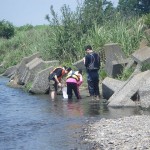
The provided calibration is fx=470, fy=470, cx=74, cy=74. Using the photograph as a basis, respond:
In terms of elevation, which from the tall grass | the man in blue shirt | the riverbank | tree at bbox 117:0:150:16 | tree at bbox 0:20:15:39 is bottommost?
the riverbank

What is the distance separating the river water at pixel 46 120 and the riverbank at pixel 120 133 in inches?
13.5

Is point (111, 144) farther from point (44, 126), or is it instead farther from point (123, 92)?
point (123, 92)

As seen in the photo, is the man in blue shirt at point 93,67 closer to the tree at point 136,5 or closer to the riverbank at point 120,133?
the riverbank at point 120,133

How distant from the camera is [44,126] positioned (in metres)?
13.0

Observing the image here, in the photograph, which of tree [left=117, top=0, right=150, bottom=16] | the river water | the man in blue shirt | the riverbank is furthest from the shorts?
tree [left=117, top=0, right=150, bottom=16]

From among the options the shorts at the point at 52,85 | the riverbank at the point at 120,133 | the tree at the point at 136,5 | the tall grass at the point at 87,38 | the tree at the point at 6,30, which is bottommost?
the riverbank at the point at 120,133

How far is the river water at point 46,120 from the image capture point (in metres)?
10.9

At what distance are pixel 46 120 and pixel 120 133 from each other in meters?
3.65

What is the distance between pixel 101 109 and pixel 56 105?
2270 mm

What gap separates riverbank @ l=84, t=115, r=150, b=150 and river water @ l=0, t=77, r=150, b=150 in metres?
0.34

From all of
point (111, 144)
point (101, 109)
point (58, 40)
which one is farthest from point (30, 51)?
point (111, 144)

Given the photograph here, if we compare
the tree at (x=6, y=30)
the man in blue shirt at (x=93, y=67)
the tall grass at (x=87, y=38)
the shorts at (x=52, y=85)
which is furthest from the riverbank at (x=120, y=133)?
the tree at (x=6, y=30)

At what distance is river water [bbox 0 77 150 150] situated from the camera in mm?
10898

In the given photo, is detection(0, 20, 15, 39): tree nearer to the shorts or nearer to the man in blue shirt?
the shorts
